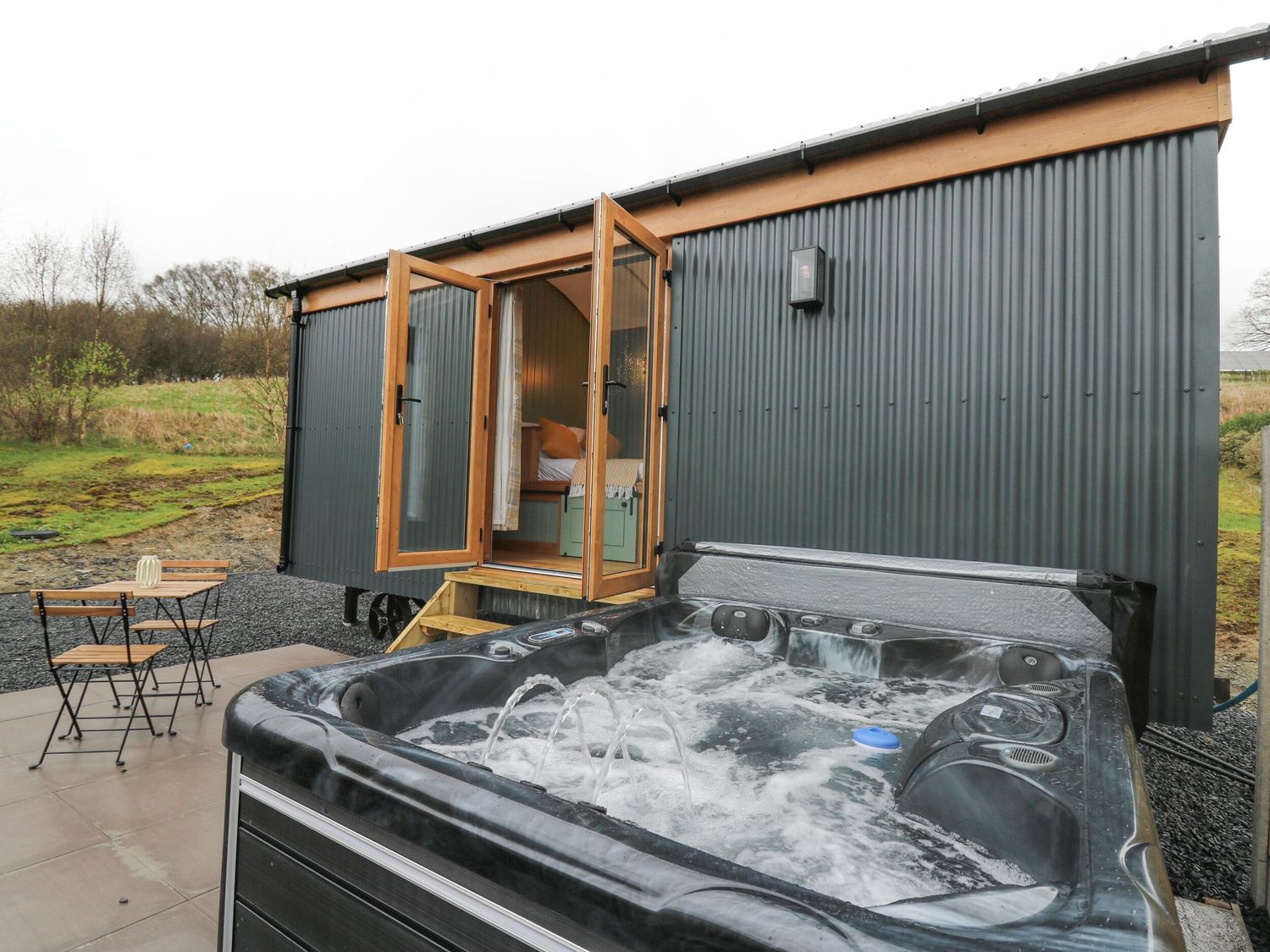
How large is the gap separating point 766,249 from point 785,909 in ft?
10.4

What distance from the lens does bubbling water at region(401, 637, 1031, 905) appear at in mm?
1189

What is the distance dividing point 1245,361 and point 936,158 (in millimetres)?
6163

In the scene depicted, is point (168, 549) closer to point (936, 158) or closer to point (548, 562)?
point (548, 562)

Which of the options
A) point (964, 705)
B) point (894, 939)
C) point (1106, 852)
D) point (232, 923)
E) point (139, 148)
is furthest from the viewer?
point (139, 148)

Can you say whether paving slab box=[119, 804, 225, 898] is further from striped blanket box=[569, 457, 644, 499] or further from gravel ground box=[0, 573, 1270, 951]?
gravel ground box=[0, 573, 1270, 951]

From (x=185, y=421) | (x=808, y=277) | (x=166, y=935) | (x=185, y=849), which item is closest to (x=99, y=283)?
(x=185, y=421)

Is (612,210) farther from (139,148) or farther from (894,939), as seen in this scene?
(139,148)

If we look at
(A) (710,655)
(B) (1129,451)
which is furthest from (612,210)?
(B) (1129,451)

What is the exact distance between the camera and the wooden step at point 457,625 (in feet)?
11.2

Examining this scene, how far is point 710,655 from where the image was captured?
2.44 metres

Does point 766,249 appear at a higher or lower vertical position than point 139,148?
lower

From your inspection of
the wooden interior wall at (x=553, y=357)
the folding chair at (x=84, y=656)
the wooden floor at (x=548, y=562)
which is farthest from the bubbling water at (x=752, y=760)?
the wooden interior wall at (x=553, y=357)

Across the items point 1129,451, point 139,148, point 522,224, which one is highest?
point 139,148

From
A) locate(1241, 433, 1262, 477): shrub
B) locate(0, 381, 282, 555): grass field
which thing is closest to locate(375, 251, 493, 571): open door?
locate(1241, 433, 1262, 477): shrub
